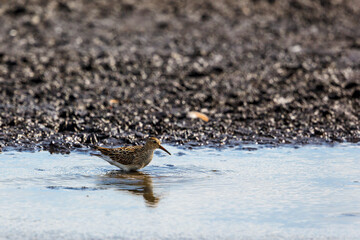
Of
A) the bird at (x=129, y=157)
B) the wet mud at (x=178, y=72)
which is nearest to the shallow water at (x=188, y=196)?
the bird at (x=129, y=157)

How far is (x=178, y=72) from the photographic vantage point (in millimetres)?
17547

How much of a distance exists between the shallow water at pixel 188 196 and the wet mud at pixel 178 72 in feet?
3.98

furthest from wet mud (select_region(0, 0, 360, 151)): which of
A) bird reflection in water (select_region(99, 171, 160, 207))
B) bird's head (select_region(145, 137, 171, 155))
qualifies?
bird reflection in water (select_region(99, 171, 160, 207))

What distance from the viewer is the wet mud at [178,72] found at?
12.7 m

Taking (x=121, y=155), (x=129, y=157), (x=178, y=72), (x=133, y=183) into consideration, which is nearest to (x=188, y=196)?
(x=133, y=183)

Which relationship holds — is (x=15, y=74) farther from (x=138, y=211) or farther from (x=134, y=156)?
(x=138, y=211)


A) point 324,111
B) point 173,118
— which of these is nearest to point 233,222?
point 173,118

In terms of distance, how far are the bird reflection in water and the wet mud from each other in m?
1.73

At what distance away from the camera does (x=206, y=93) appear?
1565cm

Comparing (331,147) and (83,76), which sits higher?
(83,76)

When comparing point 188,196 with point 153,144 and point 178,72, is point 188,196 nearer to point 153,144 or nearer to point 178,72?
point 153,144

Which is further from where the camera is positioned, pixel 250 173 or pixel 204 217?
pixel 250 173

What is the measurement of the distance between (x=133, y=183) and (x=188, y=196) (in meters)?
1.06

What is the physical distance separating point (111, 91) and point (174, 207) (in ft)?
25.3
